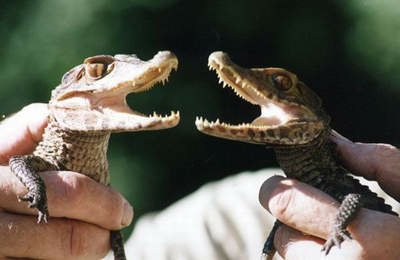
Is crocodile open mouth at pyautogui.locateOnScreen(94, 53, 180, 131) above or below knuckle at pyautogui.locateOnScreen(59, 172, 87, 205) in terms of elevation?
above

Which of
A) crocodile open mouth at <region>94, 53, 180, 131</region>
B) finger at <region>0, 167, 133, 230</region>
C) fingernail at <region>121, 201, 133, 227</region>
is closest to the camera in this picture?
crocodile open mouth at <region>94, 53, 180, 131</region>

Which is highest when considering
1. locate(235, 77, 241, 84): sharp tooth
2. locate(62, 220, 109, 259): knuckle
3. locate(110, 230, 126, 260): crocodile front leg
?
locate(235, 77, 241, 84): sharp tooth

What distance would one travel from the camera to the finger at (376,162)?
2914 millimetres

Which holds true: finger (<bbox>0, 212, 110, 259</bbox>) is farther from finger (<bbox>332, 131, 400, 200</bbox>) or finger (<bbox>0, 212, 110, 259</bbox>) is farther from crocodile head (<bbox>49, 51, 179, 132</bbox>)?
finger (<bbox>332, 131, 400, 200</bbox>)

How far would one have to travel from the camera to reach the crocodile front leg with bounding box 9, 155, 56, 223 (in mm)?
2609

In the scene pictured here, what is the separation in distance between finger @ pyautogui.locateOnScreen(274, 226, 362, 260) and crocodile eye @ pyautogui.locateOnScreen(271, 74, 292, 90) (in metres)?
0.57

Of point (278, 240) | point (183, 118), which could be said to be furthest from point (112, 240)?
point (183, 118)

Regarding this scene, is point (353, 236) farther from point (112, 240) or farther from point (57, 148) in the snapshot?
point (57, 148)

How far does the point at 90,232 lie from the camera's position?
287cm

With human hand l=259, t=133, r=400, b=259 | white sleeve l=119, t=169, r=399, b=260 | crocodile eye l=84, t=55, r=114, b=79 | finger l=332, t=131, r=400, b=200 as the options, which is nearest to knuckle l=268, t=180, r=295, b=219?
human hand l=259, t=133, r=400, b=259

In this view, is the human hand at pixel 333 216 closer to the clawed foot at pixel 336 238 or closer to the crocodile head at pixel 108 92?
the clawed foot at pixel 336 238

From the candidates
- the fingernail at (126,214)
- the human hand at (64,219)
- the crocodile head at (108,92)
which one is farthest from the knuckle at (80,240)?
the crocodile head at (108,92)

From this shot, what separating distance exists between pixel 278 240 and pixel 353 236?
368 mm

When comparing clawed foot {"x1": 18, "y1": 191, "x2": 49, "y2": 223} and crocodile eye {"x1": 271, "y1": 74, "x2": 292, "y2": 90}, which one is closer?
clawed foot {"x1": 18, "y1": 191, "x2": 49, "y2": 223}
